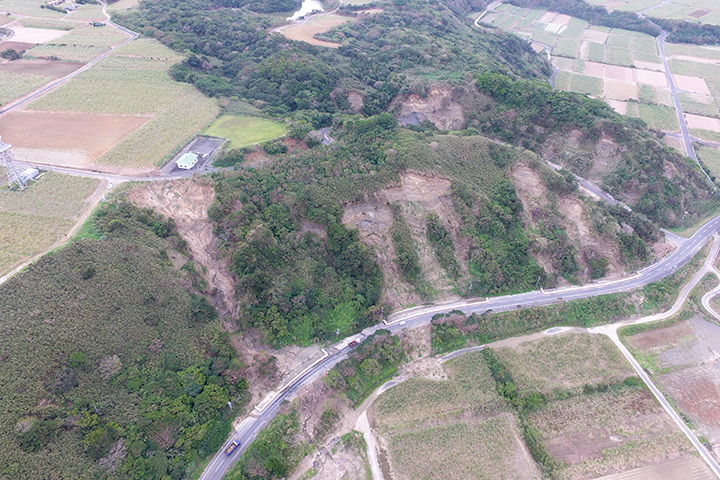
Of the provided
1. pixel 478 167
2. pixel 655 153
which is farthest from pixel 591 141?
pixel 478 167

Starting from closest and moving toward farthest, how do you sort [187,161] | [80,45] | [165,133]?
[187,161], [165,133], [80,45]

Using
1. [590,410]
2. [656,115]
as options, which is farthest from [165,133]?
[656,115]

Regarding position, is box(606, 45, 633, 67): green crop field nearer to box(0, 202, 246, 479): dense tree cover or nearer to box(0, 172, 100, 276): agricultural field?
box(0, 202, 246, 479): dense tree cover

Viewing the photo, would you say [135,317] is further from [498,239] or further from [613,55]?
[613,55]

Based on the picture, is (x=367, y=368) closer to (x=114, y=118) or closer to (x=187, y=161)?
(x=187, y=161)

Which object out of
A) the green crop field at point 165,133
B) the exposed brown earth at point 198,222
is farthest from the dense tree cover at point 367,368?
the green crop field at point 165,133

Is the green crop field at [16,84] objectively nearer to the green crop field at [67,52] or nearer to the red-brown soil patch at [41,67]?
the red-brown soil patch at [41,67]

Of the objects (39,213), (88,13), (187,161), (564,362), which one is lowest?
(564,362)
